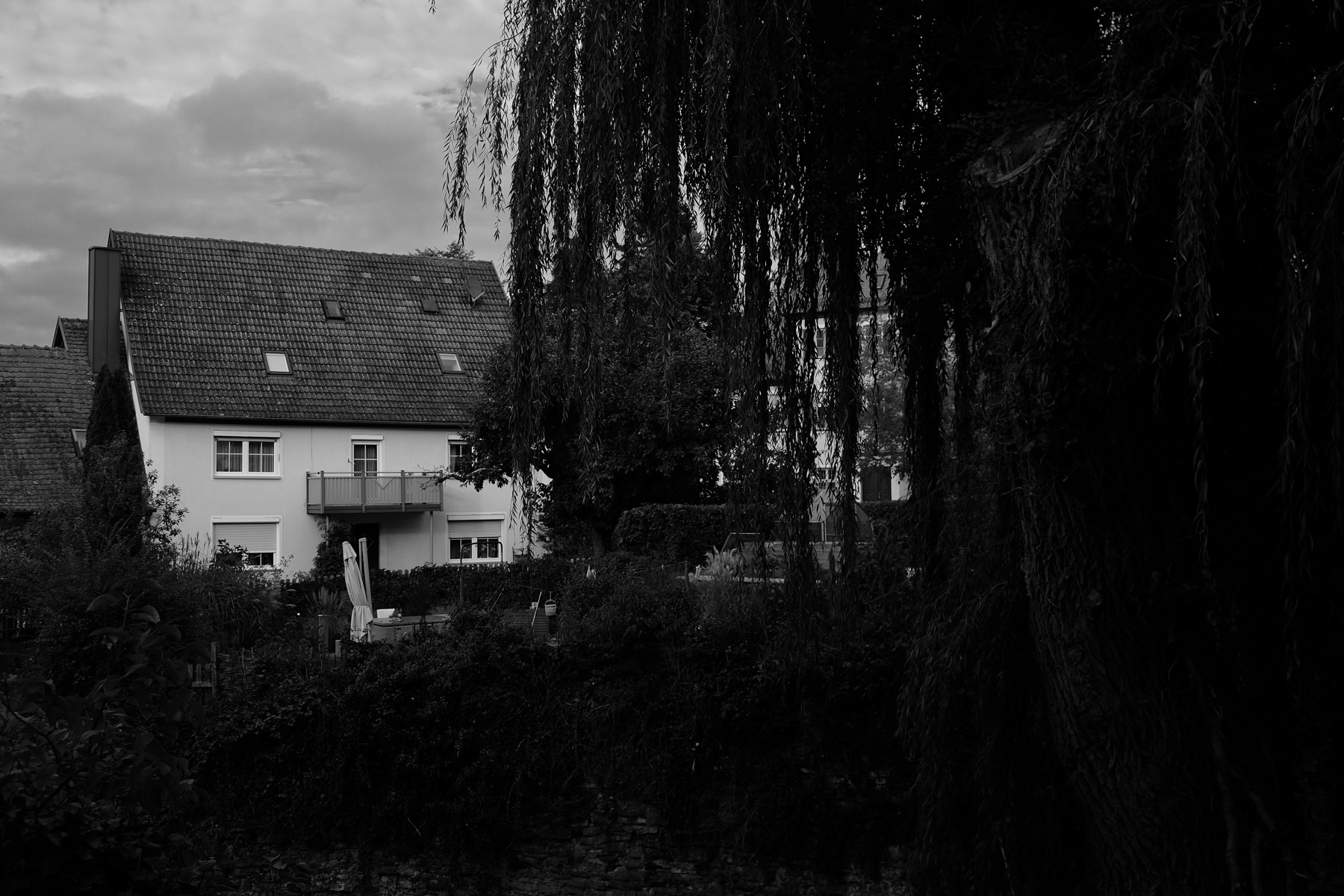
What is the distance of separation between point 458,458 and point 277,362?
15.2 ft

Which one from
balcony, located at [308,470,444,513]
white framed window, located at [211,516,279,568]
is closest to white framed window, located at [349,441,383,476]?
balcony, located at [308,470,444,513]

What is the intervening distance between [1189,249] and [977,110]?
1.59 m

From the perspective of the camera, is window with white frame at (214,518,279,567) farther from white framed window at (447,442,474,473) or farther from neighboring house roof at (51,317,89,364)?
neighboring house roof at (51,317,89,364)

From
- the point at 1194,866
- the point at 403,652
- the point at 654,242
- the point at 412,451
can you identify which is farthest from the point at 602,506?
the point at 1194,866

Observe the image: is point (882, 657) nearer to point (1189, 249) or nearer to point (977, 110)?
point (977, 110)

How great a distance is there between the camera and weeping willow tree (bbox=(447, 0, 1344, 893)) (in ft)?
12.3

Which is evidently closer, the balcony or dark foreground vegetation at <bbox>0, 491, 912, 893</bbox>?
dark foreground vegetation at <bbox>0, 491, 912, 893</bbox>

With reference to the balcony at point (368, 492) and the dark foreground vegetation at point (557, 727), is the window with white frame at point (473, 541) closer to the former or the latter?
the balcony at point (368, 492)

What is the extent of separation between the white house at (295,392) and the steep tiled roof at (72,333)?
5.07m

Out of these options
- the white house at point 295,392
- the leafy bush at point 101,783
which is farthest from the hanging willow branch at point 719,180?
the white house at point 295,392

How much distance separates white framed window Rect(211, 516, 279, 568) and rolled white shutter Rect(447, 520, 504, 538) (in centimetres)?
398

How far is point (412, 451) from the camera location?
86.5 ft

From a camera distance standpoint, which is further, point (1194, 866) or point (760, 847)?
point (760, 847)

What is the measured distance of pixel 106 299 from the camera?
2559 centimetres
